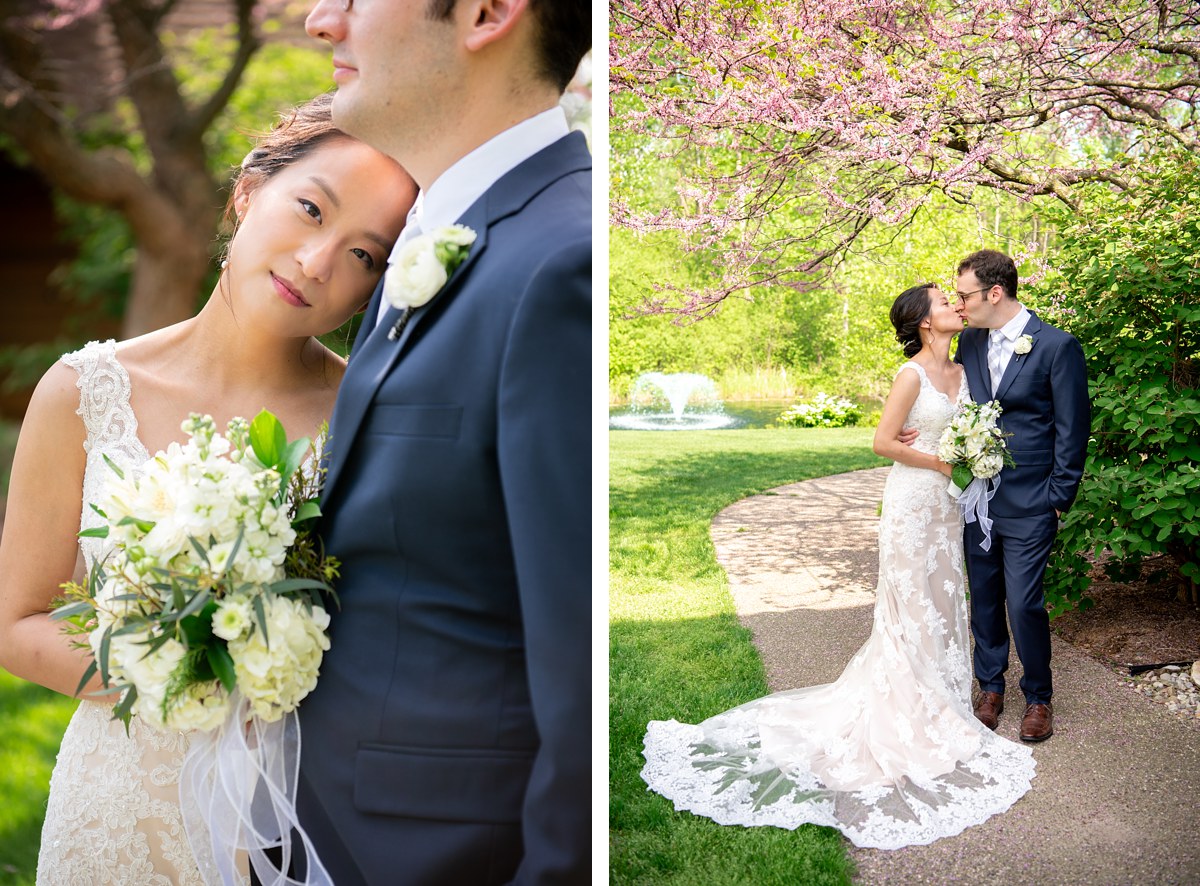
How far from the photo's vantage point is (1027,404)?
1.97 meters

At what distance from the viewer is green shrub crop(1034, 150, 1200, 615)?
1969 mm

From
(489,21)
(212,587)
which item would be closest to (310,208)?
(489,21)

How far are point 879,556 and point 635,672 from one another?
65cm

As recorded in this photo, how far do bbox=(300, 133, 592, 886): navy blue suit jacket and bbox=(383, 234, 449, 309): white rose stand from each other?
0.9 inches

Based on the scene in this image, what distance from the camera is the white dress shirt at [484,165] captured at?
1488 millimetres

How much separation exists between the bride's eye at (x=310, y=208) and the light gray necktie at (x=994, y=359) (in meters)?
1.43

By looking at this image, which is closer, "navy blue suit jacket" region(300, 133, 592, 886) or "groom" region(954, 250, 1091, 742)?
"navy blue suit jacket" region(300, 133, 592, 886)

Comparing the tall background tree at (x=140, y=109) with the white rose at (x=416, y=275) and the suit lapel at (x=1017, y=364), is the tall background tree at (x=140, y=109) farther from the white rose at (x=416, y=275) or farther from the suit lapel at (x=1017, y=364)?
the suit lapel at (x=1017, y=364)

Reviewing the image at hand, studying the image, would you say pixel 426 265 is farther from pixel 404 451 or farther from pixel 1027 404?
pixel 1027 404

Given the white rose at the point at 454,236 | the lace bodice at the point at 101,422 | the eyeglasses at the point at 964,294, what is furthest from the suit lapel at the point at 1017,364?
the lace bodice at the point at 101,422

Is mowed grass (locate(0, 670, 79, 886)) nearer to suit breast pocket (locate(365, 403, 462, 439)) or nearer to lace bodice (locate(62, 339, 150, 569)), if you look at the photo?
lace bodice (locate(62, 339, 150, 569))

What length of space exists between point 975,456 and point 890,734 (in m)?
0.68

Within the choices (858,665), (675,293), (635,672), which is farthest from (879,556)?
(675,293)

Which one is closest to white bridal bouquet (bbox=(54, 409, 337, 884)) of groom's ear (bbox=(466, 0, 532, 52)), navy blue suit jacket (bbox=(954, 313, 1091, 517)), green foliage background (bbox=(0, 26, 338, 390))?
groom's ear (bbox=(466, 0, 532, 52))
